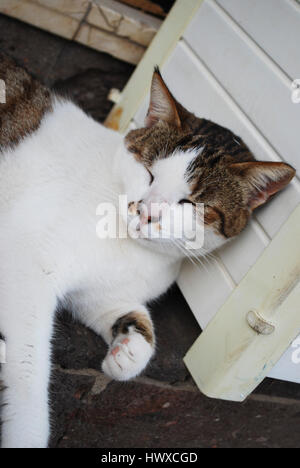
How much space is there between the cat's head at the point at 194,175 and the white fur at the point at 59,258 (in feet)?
0.12

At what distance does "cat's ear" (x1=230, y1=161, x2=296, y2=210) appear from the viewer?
1.44m

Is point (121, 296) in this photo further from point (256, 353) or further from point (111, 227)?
point (256, 353)

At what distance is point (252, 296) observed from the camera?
158 centimetres

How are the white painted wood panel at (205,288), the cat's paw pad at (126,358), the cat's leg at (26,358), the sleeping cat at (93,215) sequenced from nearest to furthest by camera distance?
Answer: the cat's leg at (26,358), the sleeping cat at (93,215), the cat's paw pad at (126,358), the white painted wood panel at (205,288)

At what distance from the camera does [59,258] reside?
61.0 inches

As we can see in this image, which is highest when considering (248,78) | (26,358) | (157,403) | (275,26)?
(275,26)

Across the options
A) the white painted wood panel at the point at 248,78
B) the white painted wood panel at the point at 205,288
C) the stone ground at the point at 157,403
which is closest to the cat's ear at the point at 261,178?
the white painted wood panel at the point at 248,78

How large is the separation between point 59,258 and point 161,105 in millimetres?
654

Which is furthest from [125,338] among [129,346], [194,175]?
[194,175]

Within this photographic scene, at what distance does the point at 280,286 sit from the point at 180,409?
72 cm

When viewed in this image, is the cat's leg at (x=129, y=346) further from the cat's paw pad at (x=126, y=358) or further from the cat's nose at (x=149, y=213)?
the cat's nose at (x=149, y=213)

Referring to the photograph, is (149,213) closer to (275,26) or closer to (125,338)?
(125,338)

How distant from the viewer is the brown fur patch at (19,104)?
70.5 inches
